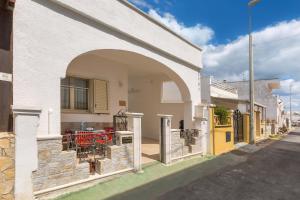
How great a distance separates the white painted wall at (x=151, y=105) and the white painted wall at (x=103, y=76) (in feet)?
12.2

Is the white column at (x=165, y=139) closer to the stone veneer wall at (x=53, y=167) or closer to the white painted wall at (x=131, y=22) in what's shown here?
the white painted wall at (x=131, y=22)

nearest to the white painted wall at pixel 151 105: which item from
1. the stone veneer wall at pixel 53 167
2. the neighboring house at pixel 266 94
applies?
the stone veneer wall at pixel 53 167

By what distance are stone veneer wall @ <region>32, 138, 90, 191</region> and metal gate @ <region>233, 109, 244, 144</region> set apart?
41.9 ft

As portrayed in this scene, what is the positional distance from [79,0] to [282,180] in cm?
809

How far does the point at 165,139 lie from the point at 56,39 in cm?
496

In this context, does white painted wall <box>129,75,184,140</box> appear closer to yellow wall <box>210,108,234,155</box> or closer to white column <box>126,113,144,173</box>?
yellow wall <box>210,108,234,155</box>

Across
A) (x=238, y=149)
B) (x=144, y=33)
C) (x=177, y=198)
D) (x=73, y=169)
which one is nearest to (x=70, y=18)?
(x=144, y=33)

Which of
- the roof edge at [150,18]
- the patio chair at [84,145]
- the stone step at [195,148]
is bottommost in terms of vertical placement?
the stone step at [195,148]

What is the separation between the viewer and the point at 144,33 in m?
8.77

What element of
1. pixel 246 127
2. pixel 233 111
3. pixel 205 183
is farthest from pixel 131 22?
pixel 246 127

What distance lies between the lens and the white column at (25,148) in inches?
186

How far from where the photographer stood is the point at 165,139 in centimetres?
891

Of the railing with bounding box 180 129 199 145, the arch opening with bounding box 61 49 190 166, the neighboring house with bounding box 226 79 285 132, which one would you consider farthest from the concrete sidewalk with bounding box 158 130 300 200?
the neighboring house with bounding box 226 79 285 132

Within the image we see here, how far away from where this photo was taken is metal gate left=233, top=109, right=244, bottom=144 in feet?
53.9
